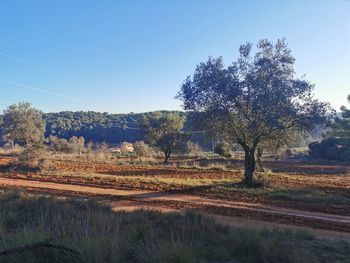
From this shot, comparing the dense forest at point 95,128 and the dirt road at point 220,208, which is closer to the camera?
the dirt road at point 220,208

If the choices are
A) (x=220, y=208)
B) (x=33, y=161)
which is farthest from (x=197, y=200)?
(x=33, y=161)

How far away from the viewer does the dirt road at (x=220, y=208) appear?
1265 cm

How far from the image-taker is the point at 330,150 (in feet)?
197

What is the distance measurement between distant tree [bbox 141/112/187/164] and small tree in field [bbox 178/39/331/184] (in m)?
22.0

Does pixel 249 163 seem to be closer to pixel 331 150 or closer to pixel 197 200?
pixel 197 200

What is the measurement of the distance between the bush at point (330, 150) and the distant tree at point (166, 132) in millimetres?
25499

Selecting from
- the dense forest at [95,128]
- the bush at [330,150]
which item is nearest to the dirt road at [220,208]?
the bush at [330,150]

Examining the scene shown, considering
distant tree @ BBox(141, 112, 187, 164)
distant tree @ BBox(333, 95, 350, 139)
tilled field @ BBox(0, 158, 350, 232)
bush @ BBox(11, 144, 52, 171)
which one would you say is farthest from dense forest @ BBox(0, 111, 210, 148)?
tilled field @ BBox(0, 158, 350, 232)

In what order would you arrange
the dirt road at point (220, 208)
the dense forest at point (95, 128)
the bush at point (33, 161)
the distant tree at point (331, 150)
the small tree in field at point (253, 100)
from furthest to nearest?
the dense forest at point (95, 128), the distant tree at point (331, 150), the bush at point (33, 161), the small tree in field at point (253, 100), the dirt road at point (220, 208)

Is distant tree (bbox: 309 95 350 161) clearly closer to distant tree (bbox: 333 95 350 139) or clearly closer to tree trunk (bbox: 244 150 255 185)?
distant tree (bbox: 333 95 350 139)

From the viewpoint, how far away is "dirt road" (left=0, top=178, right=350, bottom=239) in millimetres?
12648

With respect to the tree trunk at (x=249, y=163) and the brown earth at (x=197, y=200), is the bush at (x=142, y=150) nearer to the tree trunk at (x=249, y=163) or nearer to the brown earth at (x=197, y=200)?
the brown earth at (x=197, y=200)

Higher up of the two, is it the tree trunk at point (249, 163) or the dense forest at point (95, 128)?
the dense forest at point (95, 128)

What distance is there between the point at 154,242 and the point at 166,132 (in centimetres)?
3786
